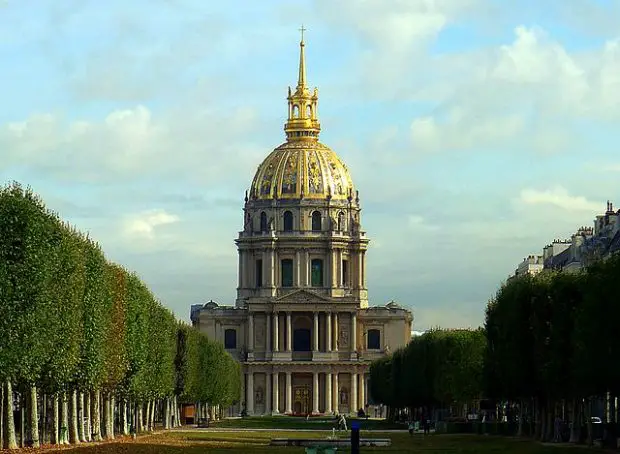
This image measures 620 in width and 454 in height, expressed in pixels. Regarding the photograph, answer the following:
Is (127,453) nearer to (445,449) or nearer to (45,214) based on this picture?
(45,214)

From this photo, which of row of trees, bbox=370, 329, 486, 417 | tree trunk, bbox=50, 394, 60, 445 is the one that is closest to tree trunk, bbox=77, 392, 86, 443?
tree trunk, bbox=50, 394, 60, 445

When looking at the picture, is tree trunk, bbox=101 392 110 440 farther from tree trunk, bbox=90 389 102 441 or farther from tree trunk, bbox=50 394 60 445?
tree trunk, bbox=50 394 60 445

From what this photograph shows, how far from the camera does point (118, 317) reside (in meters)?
100

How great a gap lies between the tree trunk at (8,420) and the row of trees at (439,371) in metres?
57.6

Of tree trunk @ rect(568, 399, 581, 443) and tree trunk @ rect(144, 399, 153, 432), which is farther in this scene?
tree trunk @ rect(144, 399, 153, 432)

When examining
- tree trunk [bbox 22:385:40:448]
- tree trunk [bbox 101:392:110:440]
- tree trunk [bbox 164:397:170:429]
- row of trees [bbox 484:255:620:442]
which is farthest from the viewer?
tree trunk [bbox 164:397:170:429]

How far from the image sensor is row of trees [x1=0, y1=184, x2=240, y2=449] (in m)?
73.9

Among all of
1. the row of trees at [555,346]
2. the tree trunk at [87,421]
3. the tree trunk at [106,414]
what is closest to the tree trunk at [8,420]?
the tree trunk at [87,421]

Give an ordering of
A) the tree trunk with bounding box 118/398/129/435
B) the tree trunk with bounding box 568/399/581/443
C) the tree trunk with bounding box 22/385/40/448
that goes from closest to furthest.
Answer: the tree trunk with bounding box 22/385/40/448
the tree trunk with bounding box 568/399/581/443
the tree trunk with bounding box 118/398/129/435

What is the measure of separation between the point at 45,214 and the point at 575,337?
85.2ft

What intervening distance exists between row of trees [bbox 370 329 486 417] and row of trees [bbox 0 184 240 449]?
23163 mm

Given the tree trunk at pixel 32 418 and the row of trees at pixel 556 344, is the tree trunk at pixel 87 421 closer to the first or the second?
the tree trunk at pixel 32 418

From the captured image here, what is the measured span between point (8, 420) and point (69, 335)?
8392 millimetres

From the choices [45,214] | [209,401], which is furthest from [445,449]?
[209,401]
